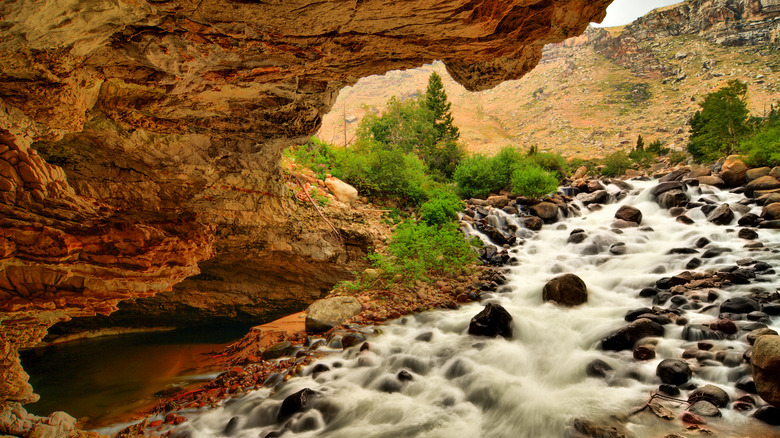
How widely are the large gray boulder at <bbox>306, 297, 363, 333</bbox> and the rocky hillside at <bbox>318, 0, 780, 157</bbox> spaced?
28213 mm

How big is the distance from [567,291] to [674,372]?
311cm

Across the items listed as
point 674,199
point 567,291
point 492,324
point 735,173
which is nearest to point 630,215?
point 674,199

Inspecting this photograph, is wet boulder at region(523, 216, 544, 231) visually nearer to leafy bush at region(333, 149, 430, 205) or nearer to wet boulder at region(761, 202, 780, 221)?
leafy bush at region(333, 149, 430, 205)

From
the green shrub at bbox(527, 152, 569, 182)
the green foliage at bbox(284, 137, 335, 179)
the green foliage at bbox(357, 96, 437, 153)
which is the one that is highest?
the green foliage at bbox(357, 96, 437, 153)

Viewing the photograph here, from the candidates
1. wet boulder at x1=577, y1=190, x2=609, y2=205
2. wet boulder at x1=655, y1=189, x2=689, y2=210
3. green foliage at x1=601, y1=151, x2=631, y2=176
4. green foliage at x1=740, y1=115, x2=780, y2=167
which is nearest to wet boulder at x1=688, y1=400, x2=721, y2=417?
wet boulder at x1=655, y1=189, x2=689, y2=210

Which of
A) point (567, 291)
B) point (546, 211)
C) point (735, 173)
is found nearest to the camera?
point (567, 291)

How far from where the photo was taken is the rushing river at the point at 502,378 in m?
4.43

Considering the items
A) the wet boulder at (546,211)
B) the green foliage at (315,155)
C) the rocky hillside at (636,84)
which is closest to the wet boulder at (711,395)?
the green foliage at (315,155)

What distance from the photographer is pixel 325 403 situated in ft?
16.2

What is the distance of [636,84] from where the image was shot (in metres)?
57.3

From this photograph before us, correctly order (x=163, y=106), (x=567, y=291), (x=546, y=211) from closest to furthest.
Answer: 1. (x=163, y=106)
2. (x=567, y=291)
3. (x=546, y=211)

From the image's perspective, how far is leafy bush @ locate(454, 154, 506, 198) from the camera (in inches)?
690

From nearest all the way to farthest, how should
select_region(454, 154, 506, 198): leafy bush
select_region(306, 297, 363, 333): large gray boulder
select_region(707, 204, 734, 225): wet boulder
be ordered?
select_region(306, 297, 363, 333): large gray boulder → select_region(707, 204, 734, 225): wet boulder → select_region(454, 154, 506, 198): leafy bush

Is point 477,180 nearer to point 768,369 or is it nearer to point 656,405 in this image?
point 656,405
